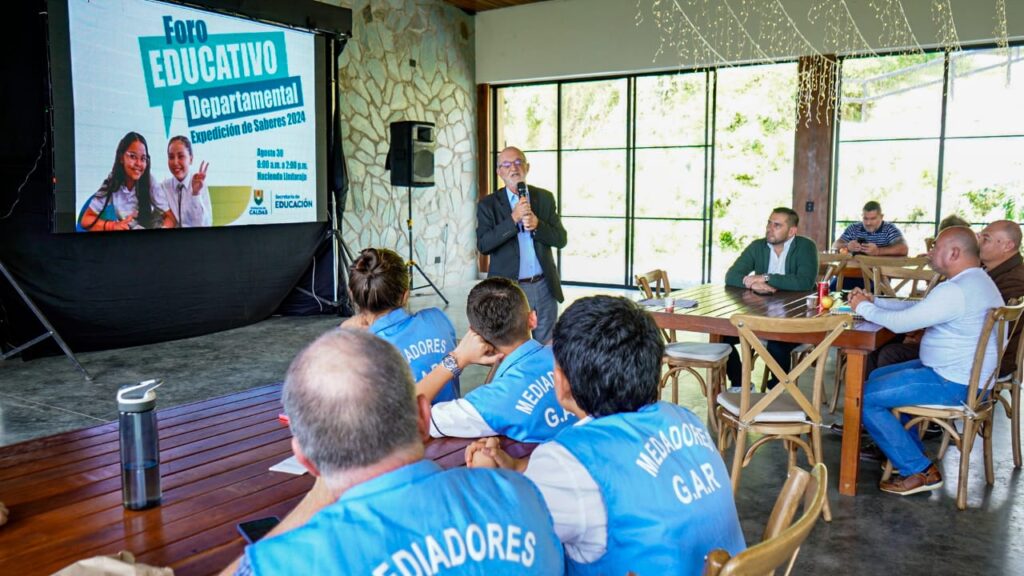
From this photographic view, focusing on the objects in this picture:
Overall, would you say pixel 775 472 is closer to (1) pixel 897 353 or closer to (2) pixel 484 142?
(1) pixel 897 353

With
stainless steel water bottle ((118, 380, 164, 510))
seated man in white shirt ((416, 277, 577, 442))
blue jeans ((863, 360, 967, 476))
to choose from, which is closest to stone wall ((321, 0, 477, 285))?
blue jeans ((863, 360, 967, 476))

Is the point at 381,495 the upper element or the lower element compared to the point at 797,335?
upper

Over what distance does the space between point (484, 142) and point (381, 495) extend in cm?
1049

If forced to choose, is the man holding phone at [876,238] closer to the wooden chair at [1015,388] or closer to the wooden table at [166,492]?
the wooden chair at [1015,388]

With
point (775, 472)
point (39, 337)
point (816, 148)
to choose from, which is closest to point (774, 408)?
point (775, 472)

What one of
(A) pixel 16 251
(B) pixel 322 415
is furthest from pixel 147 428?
(A) pixel 16 251

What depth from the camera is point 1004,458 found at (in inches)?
155

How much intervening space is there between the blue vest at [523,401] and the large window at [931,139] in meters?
7.99

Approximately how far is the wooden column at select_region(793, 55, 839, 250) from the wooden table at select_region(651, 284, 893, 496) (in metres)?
4.69

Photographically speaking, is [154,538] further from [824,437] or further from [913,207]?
[913,207]

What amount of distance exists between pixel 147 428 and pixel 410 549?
83cm

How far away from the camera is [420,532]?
0.98 m

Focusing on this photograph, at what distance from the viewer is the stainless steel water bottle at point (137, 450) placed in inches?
60.6

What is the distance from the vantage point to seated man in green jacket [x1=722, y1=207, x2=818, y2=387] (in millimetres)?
4930
